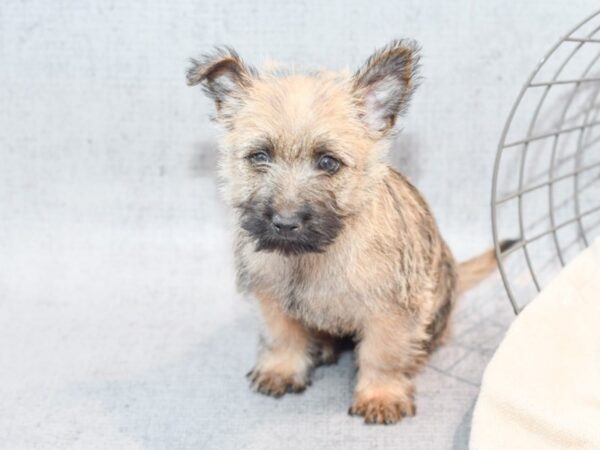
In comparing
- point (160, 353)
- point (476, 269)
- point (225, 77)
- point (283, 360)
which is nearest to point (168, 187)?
point (160, 353)

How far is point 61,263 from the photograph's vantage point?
12.1 ft

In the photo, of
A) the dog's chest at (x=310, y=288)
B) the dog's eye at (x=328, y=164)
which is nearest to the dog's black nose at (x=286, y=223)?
the dog's eye at (x=328, y=164)

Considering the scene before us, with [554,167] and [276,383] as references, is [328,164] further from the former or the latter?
[554,167]

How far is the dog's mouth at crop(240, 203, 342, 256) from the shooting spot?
7.61 ft

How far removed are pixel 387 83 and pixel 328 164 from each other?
0.31 meters

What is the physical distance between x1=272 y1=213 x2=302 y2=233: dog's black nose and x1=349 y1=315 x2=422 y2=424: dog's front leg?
564mm

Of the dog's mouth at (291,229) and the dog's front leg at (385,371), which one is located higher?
the dog's mouth at (291,229)

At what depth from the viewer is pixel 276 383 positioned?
2947 mm

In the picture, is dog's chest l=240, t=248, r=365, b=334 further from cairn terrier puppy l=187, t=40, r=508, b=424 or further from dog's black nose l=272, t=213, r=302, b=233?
dog's black nose l=272, t=213, r=302, b=233

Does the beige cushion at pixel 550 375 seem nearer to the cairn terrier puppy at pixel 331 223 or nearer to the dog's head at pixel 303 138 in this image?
the cairn terrier puppy at pixel 331 223

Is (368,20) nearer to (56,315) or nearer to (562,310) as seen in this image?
(562,310)

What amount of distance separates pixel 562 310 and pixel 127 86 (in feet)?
6.62

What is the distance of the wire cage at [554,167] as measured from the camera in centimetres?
345

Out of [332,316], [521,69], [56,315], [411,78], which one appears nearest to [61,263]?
[56,315]
